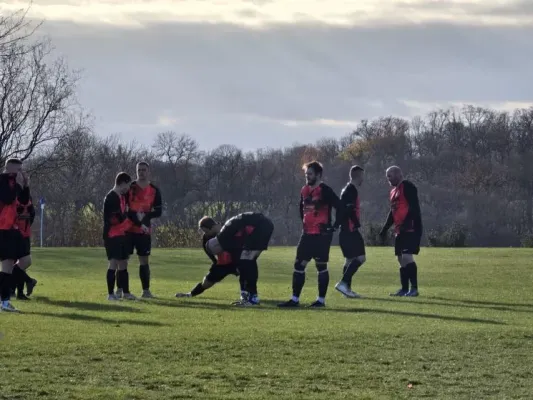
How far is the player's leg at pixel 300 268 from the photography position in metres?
16.9

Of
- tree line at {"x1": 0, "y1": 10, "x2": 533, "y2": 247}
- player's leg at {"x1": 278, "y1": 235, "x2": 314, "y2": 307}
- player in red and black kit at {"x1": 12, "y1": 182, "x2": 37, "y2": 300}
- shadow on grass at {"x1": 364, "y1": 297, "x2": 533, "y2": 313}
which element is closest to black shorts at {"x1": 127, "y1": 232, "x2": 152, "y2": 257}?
player in red and black kit at {"x1": 12, "y1": 182, "x2": 37, "y2": 300}

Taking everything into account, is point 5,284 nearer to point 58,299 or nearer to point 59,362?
point 58,299

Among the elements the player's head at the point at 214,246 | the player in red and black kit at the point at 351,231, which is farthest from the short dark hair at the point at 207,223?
the player in red and black kit at the point at 351,231

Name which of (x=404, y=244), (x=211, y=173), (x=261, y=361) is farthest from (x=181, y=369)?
(x=211, y=173)

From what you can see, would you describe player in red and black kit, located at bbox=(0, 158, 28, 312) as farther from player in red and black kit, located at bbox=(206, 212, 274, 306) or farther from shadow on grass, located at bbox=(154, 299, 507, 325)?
player in red and black kit, located at bbox=(206, 212, 274, 306)

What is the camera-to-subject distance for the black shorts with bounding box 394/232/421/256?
64.0 feet

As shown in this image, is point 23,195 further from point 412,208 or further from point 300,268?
point 412,208

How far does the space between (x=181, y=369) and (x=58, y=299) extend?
330 inches

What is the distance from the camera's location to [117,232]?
18078mm

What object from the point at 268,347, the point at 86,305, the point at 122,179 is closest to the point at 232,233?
the point at 122,179

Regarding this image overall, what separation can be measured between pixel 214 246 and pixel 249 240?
2.48 feet

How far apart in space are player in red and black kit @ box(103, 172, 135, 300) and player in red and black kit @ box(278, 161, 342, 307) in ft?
9.63

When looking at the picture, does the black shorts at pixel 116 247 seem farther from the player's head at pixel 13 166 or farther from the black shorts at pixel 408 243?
the black shorts at pixel 408 243

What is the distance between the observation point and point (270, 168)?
91062 millimetres
